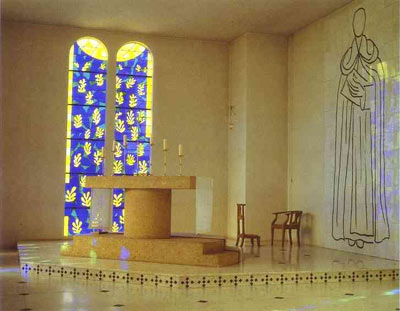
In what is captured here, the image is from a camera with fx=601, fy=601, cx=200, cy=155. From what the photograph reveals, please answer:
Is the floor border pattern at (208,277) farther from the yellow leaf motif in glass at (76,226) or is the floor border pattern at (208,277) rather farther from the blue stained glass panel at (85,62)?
the blue stained glass panel at (85,62)

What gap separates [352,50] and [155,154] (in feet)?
14.7

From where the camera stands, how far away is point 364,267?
799cm

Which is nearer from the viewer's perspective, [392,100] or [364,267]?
[364,267]

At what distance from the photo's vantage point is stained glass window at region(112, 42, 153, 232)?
1223 centimetres

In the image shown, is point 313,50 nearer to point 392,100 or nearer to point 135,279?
point 392,100

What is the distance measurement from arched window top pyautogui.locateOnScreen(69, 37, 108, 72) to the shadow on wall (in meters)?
5.01

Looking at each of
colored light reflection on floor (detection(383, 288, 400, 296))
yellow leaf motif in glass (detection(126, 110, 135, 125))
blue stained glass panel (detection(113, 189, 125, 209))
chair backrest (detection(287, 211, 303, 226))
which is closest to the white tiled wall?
chair backrest (detection(287, 211, 303, 226))

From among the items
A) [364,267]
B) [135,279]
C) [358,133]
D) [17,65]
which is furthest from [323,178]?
[17,65]

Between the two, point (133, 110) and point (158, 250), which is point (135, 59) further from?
point (158, 250)

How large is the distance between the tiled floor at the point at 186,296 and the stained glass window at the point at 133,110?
16.3ft

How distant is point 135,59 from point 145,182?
486 cm

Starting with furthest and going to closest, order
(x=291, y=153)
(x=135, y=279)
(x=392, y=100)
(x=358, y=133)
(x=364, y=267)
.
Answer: (x=291, y=153) → (x=358, y=133) → (x=392, y=100) → (x=364, y=267) → (x=135, y=279)

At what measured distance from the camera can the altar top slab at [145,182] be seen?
8.14 metres

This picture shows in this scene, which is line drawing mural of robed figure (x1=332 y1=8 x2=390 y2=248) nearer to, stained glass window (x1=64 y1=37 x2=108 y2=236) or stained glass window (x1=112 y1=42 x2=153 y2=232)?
stained glass window (x1=112 y1=42 x2=153 y2=232)
